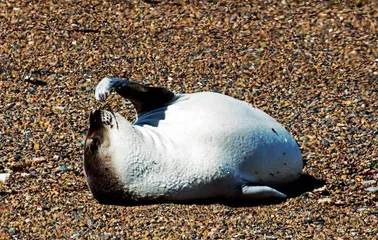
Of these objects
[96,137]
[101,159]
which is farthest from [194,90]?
[101,159]

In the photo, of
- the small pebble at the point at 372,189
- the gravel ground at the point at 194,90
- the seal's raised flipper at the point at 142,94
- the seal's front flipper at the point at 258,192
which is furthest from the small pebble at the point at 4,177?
the small pebble at the point at 372,189

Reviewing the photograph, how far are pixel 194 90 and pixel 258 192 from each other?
261 cm

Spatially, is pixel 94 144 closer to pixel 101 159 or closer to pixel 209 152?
pixel 101 159

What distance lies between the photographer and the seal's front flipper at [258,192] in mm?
5695

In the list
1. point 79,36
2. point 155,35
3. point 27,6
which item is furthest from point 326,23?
point 27,6

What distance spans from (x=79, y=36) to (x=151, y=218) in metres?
4.03

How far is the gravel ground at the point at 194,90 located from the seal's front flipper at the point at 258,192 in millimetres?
73

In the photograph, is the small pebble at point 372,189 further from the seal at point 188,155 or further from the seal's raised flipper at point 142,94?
the seal's raised flipper at point 142,94

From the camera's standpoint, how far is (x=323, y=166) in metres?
6.52

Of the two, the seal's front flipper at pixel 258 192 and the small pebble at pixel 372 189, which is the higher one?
the seal's front flipper at pixel 258 192

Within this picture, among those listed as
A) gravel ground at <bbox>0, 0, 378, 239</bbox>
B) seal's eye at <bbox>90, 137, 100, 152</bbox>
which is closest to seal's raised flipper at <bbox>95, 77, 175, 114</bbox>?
seal's eye at <bbox>90, 137, 100, 152</bbox>

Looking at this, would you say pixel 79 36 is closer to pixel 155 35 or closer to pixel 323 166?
pixel 155 35

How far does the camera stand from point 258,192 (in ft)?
18.7

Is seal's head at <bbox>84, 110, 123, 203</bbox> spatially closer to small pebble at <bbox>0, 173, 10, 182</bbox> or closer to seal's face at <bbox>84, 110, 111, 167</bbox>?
seal's face at <bbox>84, 110, 111, 167</bbox>
